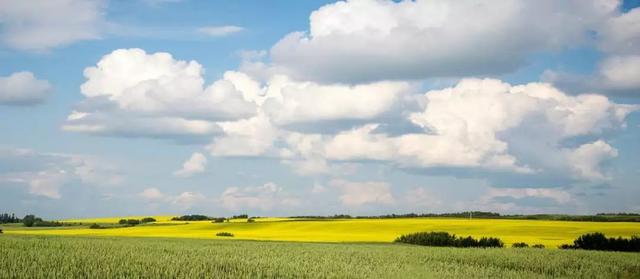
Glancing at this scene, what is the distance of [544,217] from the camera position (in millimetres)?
106250

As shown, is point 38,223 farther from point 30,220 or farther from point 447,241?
point 447,241

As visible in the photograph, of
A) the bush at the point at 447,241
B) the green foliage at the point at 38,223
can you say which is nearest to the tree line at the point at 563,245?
the bush at the point at 447,241

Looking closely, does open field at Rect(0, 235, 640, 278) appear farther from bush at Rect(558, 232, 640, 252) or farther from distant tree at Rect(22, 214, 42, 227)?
distant tree at Rect(22, 214, 42, 227)

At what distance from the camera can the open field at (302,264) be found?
2075 cm

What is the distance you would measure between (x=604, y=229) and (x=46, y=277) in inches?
2541

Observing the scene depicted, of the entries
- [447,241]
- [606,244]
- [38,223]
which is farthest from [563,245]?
[38,223]

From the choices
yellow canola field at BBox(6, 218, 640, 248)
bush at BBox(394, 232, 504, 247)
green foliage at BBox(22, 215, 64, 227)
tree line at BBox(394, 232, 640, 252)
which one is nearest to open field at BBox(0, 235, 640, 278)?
tree line at BBox(394, 232, 640, 252)

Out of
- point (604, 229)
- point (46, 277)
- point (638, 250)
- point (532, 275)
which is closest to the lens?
point (46, 277)

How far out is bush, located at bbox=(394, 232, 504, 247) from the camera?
4956 centimetres

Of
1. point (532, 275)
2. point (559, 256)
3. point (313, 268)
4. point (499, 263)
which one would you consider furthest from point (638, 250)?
point (313, 268)

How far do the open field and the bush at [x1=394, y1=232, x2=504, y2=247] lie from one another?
12.9 meters

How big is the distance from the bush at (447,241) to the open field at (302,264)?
1286cm

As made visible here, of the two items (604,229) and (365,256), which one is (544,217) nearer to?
(604,229)

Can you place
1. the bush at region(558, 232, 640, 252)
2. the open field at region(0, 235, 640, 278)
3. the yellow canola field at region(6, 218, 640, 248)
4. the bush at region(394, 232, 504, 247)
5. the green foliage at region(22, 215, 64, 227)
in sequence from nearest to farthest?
the open field at region(0, 235, 640, 278)
the bush at region(558, 232, 640, 252)
the bush at region(394, 232, 504, 247)
the yellow canola field at region(6, 218, 640, 248)
the green foliage at region(22, 215, 64, 227)
